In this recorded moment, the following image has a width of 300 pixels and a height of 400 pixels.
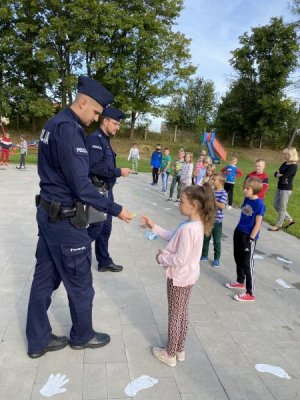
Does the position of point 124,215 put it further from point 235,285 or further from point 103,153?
point 235,285

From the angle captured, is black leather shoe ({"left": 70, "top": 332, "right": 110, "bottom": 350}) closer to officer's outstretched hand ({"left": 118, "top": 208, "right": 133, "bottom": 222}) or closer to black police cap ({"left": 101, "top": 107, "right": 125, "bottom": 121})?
officer's outstretched hand ({"left": 118, "top": 208, "right": 133, "bottom": 222})

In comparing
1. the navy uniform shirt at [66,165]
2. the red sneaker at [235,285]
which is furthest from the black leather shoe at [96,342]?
the red sneaker at [235,285]

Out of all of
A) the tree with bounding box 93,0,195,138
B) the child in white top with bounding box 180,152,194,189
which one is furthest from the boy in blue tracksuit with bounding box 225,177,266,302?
the tree with bounding box 93,0,195,138

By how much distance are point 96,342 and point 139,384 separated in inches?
22.0

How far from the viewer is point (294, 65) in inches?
1166

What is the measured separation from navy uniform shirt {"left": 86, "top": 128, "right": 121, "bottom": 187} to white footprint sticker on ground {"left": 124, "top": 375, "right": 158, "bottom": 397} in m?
2.15

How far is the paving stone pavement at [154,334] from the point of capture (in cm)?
243

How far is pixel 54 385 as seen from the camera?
238cm

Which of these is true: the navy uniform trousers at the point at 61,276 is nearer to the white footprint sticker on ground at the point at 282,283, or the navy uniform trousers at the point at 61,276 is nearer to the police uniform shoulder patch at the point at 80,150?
the police uniform shoulder patch at the point at 80,150

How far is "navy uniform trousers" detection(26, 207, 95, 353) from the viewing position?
2.47 metres

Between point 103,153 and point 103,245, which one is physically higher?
point 103,153

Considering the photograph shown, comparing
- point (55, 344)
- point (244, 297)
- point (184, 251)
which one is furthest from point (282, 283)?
point (55, 344)

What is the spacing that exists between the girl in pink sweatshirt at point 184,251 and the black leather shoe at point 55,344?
0.89 m

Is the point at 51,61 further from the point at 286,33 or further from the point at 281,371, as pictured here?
the point at 281,371
